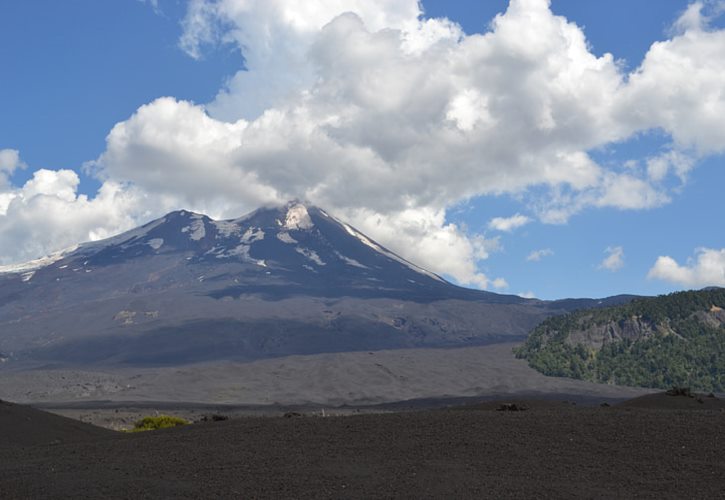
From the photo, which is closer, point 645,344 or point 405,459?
point 405,459

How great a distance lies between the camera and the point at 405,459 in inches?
1063

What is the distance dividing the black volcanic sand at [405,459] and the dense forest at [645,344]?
9241cm

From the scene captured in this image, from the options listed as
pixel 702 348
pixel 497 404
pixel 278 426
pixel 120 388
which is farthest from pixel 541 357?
pixel 278 426

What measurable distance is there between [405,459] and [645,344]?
370ft

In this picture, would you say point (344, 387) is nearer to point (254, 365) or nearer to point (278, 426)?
point (254, 365)

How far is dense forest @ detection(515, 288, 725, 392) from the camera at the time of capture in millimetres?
119250

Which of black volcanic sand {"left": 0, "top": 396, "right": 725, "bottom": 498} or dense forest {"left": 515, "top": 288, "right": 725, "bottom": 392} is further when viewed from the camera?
dense forest {"left": 515, "top": 288, "right": 725, "bottom": 392}

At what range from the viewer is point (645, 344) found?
130 metres

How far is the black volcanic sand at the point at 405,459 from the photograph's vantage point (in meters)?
24.2

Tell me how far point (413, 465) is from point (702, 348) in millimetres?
107791

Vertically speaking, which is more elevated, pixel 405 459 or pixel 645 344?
pixel 645 344

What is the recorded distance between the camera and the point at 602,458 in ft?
86.9

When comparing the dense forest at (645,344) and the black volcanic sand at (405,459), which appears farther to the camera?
the dense forest at (645,344)

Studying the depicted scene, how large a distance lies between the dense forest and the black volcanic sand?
92406 mm
